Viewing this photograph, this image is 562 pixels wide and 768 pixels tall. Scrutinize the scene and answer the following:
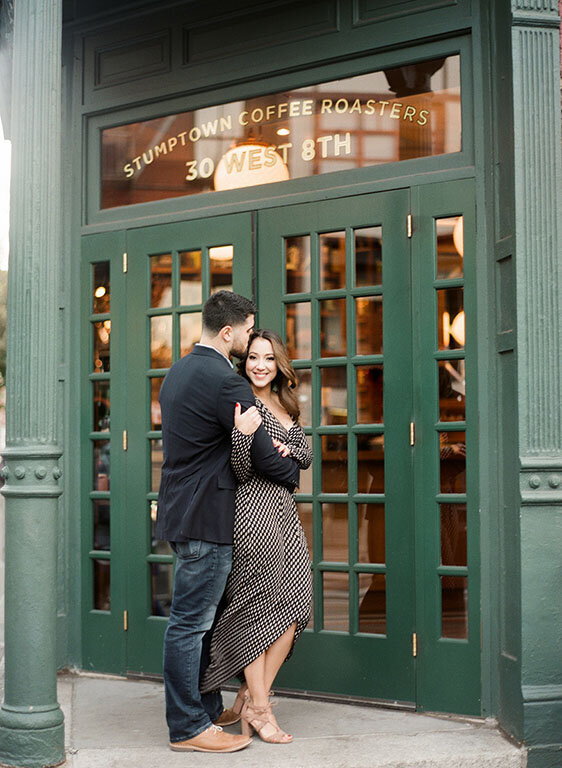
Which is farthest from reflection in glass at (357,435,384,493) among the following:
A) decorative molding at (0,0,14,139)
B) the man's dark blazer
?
decorative molding at (0,0,14,139)

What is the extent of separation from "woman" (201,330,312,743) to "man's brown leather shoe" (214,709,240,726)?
200 millimetres

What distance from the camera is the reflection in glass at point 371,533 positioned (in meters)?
5.54

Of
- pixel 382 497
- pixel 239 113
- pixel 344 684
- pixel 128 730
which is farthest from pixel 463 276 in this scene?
pixel 128 730

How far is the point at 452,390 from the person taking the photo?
5.34 m

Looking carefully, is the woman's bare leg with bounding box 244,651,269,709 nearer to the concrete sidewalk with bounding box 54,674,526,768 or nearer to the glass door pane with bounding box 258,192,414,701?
the concrete sidewalk with bounding box 54,674,526,768

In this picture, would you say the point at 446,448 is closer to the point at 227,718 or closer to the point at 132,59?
the point at 227,718

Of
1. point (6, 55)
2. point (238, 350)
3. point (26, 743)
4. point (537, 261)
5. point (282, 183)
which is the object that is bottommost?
point (26, 743)

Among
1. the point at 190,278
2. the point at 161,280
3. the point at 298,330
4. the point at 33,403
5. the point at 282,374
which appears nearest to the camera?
the point at 33,403

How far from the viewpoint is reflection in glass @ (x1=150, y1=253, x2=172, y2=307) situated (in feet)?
20.6

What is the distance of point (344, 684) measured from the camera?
5594mm

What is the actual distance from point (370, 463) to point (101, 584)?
201cm

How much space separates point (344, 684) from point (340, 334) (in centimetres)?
191

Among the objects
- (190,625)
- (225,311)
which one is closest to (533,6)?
(225,311)

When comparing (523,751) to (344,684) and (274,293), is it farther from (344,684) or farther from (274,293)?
(274,293)
